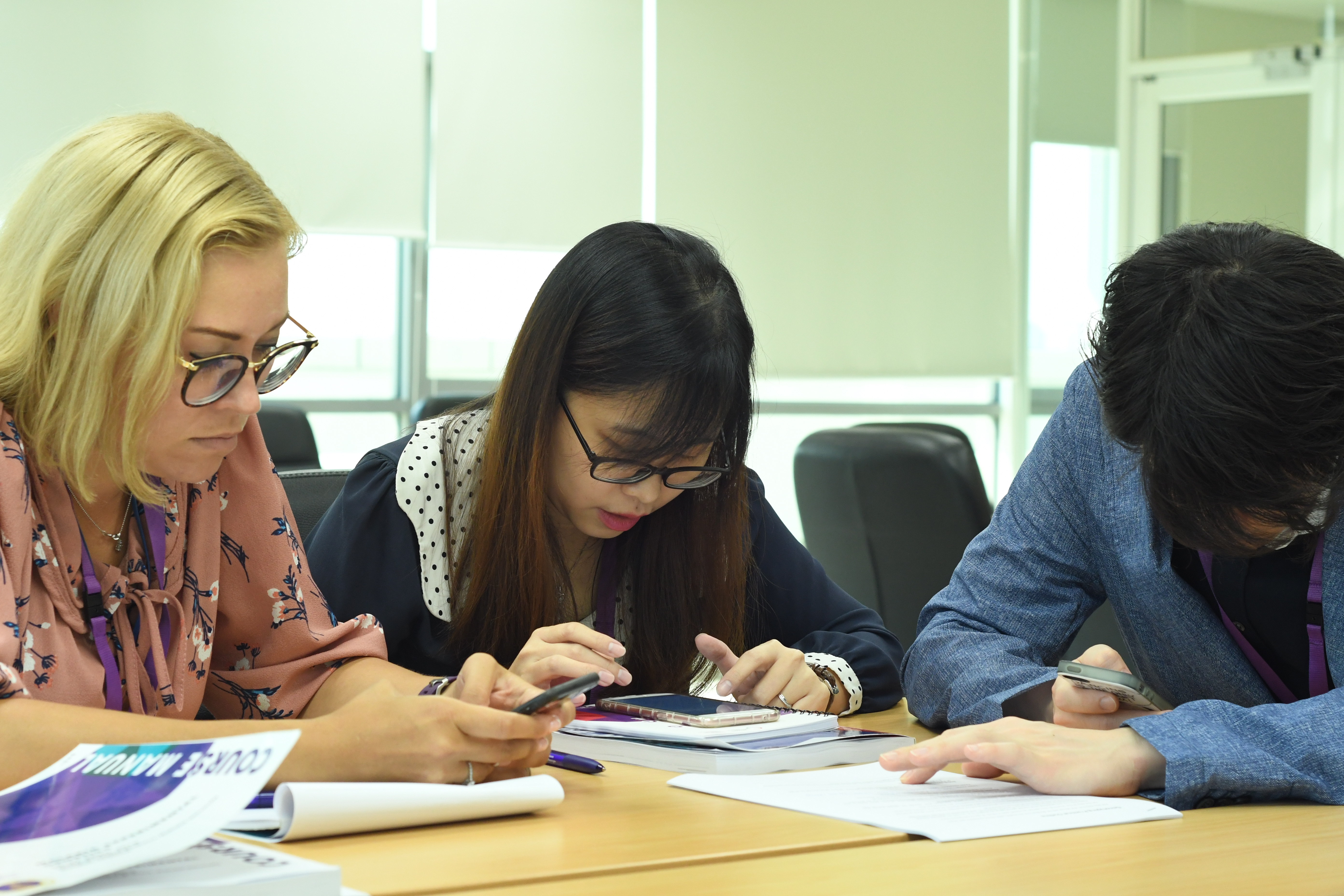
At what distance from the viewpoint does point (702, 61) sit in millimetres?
5215

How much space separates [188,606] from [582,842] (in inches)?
23.0

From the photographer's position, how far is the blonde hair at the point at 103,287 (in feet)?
3.80

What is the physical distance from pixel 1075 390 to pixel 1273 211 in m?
4.36

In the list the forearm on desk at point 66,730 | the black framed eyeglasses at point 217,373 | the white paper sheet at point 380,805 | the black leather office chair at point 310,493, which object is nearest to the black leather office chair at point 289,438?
the black leather office chair at point 310,493

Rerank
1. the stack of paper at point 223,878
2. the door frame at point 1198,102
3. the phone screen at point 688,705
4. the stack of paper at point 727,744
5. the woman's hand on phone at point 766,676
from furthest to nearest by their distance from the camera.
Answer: the door frame at point 1198,102 < the woman's hand on phone at point 766,676 < the phone screen at point 688,705 < the stack of paper at point 727,744 < the stack of paper at point 223,878

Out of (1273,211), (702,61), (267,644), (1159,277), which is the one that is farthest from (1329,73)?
(267,644)

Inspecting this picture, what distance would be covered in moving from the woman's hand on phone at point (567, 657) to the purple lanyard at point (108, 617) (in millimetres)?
349

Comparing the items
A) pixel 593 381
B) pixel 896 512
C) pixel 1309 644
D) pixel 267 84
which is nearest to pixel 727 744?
pixel 593 381

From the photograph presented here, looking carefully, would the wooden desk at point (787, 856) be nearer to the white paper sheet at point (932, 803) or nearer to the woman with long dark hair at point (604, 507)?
the white paper sheet at point (932, 803)

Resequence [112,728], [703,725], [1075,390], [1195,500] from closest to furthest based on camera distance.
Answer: [112,728] → [1195,500] → [703,725] → [1075,390]

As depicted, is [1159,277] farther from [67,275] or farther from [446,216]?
[446,216]

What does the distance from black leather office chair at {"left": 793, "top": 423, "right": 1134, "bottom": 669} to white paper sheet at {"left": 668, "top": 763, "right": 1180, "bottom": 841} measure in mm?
1272

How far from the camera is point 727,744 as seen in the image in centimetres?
128

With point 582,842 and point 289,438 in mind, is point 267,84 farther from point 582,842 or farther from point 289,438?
point 582,842
